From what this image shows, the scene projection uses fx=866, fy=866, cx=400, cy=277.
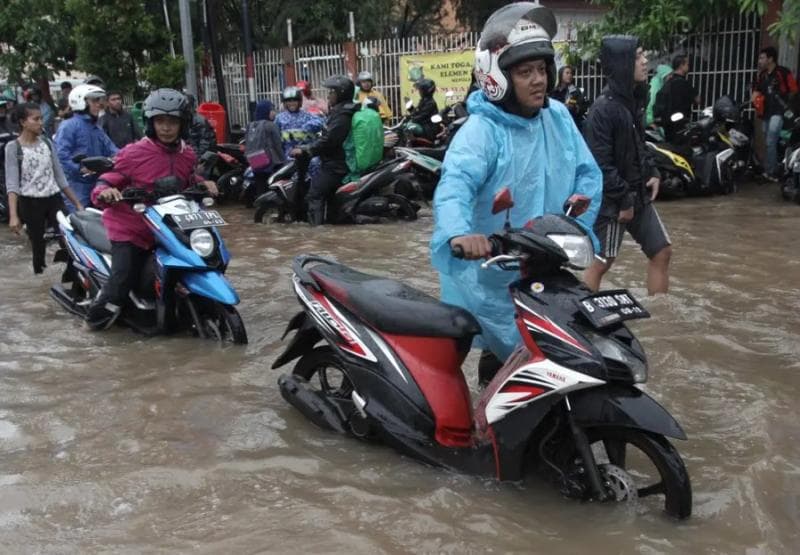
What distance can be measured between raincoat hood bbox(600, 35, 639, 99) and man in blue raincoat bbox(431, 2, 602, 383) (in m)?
1.49

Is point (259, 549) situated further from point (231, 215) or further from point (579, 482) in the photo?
point (231, 215)

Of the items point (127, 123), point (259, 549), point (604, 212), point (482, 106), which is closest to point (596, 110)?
point (604, 212)

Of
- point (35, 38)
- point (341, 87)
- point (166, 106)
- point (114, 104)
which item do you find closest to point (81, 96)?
point (114, 104)

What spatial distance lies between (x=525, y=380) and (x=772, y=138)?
9.78 meters

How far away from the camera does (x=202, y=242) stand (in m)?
5.41

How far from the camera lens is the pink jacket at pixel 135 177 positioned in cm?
562

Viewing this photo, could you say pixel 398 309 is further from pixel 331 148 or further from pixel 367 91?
pixel 367 91

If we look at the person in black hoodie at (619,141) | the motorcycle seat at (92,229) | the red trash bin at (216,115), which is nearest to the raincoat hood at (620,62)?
the person in black hoodie at (619,141)

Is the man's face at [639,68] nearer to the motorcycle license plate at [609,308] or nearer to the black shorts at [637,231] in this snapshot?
the black shorts at [637,231]

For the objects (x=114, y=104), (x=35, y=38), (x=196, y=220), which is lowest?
(x=196, y=220)

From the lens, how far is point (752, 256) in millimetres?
7668

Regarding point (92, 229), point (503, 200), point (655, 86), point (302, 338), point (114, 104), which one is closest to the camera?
point (503, 200)

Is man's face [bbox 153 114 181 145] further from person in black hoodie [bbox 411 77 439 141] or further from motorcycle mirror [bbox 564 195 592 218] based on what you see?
person in black hoodie [bbox 411 77 439 141]

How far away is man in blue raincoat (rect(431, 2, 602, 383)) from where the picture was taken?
3379mm
